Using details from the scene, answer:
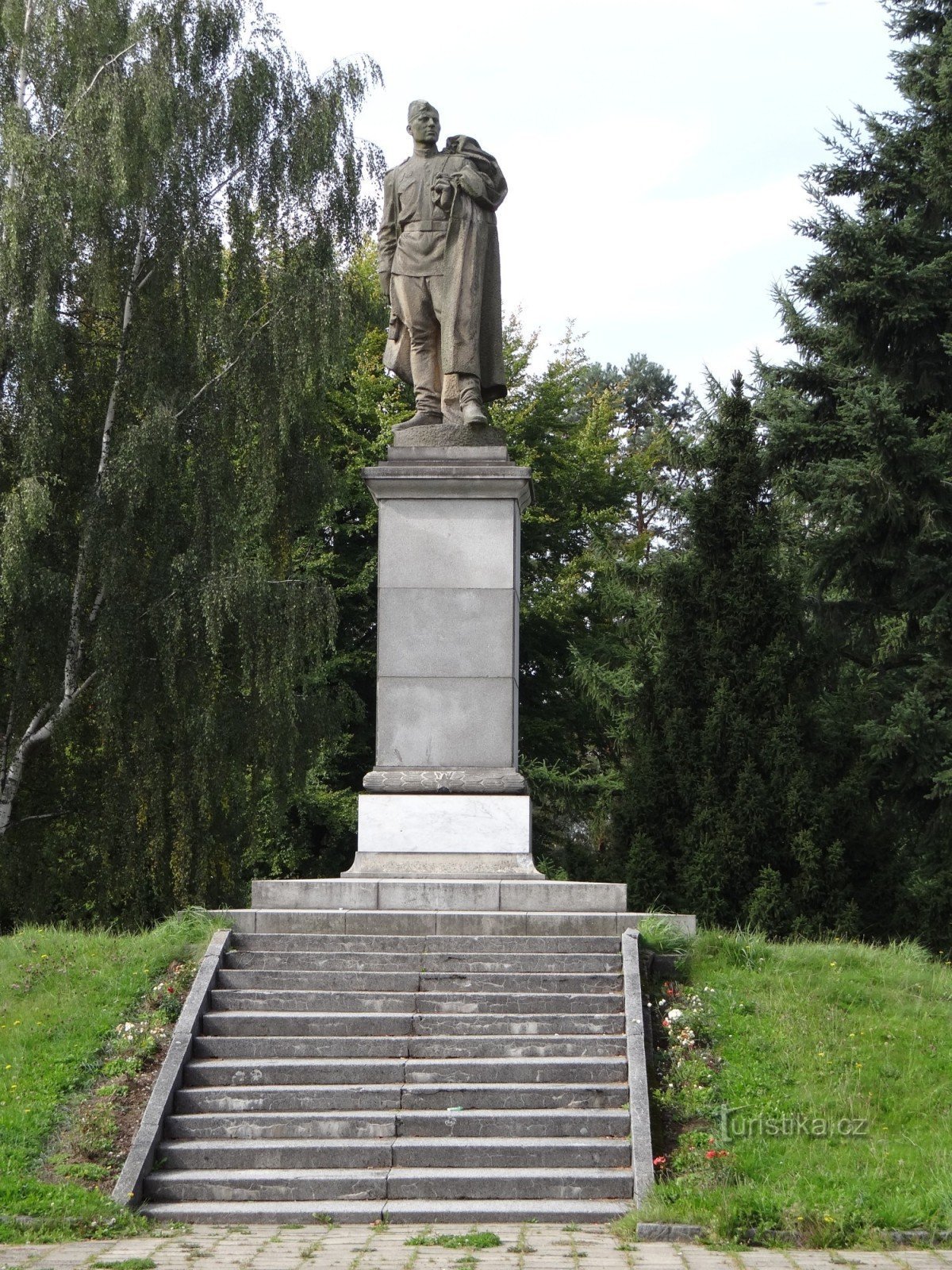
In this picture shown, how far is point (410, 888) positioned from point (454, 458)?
10.8ft

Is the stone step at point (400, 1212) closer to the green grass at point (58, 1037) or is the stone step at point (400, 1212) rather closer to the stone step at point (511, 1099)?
the green grass at point (58, 1037)

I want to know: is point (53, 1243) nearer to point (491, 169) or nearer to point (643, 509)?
point (491, 169)

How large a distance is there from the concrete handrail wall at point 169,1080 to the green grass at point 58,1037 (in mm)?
179

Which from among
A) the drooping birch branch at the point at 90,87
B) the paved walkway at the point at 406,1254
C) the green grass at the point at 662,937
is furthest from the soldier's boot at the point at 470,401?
the drooping birch branch at the point at 90,87

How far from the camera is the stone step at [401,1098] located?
846 cm

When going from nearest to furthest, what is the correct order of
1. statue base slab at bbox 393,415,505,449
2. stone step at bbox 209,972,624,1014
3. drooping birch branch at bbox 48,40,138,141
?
stone step at bbox 209,972,624,1014 < statue base slab at bbox 393,415,505,449 < drooping birch branch at bbox 48,40,138,141

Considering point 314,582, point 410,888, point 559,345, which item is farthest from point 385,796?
point 559,345

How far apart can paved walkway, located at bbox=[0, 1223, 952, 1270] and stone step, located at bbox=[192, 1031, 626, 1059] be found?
1.53 metres

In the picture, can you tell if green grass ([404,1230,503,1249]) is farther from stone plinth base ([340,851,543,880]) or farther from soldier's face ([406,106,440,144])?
soldier's face ([406,106,440,144])

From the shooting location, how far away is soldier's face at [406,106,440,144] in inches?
486

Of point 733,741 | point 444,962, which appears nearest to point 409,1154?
point 444,962

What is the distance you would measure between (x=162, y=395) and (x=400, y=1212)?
12.0 metres

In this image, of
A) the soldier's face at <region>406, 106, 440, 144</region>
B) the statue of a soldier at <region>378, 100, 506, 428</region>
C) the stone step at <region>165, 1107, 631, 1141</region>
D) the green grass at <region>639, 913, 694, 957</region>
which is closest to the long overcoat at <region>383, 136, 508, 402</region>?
the statue of a soldier at <region>378, 100, 506, 428</region>

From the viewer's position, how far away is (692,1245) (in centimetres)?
703
